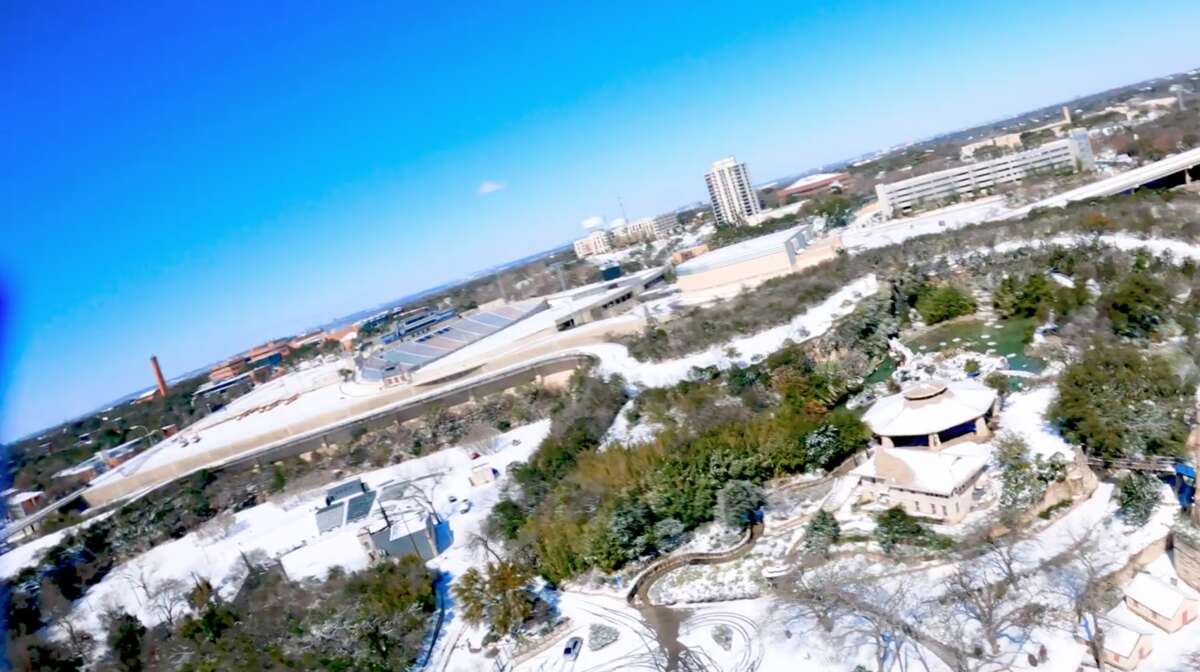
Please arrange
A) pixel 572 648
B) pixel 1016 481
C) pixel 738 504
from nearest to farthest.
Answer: pixel 572 648, pixel 1016 481, pixel 738 504

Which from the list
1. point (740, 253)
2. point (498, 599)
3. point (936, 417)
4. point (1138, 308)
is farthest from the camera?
point (740, 253)

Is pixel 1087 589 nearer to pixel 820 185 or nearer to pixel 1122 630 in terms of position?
pixel 1122 630

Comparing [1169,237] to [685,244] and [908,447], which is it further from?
[685,244]

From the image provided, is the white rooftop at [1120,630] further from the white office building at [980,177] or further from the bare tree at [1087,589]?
the white office building at [980,177]

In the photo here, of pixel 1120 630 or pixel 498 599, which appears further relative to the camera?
pixel 498 599

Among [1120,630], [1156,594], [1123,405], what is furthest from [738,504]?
[1123,405]

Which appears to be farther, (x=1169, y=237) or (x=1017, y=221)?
Result: (x=1017, y=221)

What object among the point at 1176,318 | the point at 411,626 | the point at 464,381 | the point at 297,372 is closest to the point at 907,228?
the point at 1176,318
